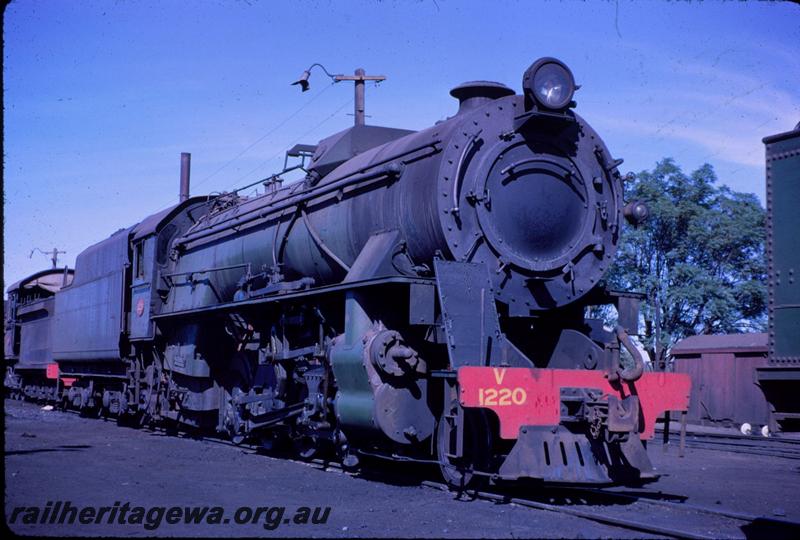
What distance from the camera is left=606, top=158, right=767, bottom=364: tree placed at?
3269 centimetres

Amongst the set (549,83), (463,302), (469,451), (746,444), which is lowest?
(746,444)

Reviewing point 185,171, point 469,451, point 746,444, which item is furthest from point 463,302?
point 185,171

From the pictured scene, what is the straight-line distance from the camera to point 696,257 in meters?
34.7

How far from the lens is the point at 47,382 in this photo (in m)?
25.9

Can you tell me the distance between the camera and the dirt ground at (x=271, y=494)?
6.08 m

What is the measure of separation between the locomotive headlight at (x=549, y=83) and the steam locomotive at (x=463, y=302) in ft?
0.05

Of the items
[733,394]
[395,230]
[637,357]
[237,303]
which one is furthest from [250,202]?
[733,394]

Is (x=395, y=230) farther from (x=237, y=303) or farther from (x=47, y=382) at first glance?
(x=47, y=382)

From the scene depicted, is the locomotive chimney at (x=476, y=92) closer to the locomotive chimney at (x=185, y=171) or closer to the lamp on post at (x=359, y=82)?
the lamp on post at (x=359, y=82)

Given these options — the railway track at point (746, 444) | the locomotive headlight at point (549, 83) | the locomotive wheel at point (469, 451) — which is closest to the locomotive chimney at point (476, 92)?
the locomotive headlight at point (549, 83)

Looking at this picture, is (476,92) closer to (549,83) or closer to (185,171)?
(549,83)

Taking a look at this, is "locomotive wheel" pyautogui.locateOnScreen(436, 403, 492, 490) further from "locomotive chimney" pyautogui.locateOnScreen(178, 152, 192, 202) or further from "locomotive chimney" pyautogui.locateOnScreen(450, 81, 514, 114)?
"locomotive chimney" pyautogui.locateOnScreen(178, 152, 192, 202)

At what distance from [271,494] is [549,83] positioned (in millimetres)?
4825

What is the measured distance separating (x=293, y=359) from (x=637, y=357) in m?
4.52
